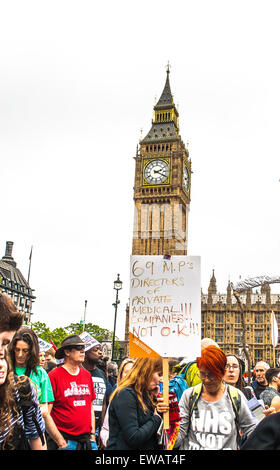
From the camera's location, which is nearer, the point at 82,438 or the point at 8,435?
the point at 8,435

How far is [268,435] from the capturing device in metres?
2.31

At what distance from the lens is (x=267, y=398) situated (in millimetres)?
5848

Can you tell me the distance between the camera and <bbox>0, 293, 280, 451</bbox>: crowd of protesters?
3.22 meters

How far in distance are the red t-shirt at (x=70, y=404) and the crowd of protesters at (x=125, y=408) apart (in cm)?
1

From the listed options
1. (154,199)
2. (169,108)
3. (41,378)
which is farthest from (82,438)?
(169,108)

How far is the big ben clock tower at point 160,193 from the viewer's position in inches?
3027

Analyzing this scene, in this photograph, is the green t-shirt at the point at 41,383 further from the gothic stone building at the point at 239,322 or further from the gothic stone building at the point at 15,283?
the gothic stone building at the point at 15,283

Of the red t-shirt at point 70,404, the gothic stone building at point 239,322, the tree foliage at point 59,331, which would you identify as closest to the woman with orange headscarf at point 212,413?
the red t-shirt at point 70,404

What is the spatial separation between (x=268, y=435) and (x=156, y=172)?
77159mm

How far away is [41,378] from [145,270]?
1423mm

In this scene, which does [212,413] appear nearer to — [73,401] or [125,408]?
[125,408]

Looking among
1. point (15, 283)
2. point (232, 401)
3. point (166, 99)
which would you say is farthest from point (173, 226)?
point (232, 401)

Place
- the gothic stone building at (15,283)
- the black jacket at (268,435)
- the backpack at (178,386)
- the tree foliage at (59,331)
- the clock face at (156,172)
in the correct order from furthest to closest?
the gothic stone building at (15,283), the clock face at (156,172), the tree foliage at (59,331), the backpack at (178,386), the black jacket at (268,435)

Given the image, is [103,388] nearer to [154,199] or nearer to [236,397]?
[236,397]
